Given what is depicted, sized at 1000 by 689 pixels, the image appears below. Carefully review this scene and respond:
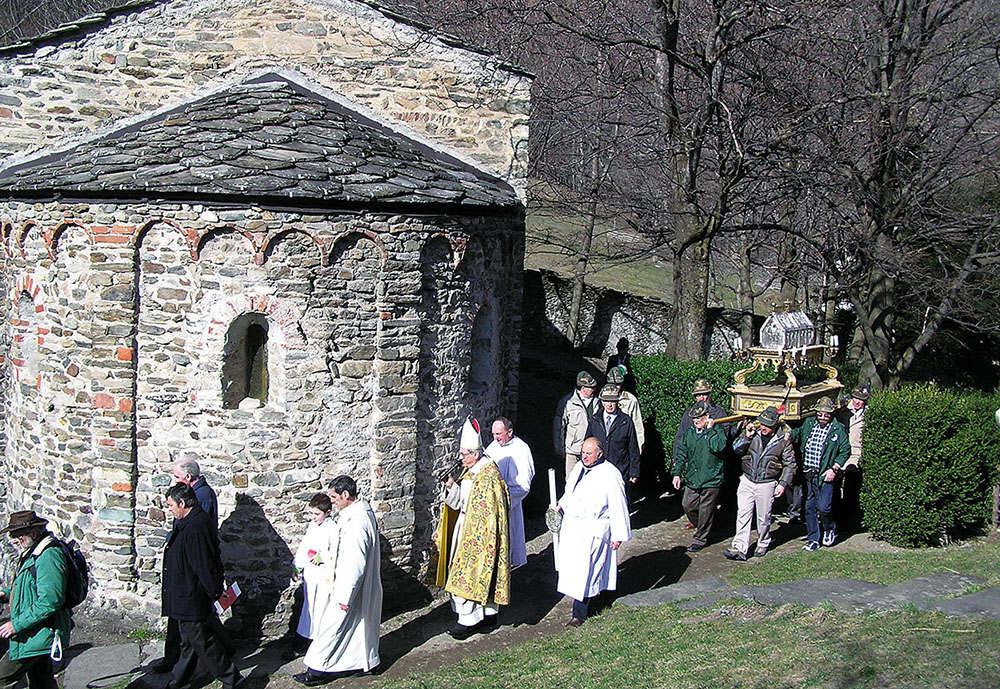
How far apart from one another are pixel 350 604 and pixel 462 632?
1330 millimetres

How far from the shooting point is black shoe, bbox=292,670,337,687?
23.1 ft

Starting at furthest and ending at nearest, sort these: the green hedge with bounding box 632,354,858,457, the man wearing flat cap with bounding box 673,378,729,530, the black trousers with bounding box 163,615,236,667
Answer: the green hedge with bounding box 632,354,858,457 < the man wearing flat cap with bounding box 673,378,729,530 < the black trousers with bounding box 163,615,236,667

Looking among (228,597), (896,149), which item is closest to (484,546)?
(228,597)

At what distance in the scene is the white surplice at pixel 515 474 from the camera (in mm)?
8305

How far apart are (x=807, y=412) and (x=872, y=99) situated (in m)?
5.99

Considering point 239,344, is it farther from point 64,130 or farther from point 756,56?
point 756,56

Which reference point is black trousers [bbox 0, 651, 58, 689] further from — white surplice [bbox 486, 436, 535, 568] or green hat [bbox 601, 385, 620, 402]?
green hat [bbox 601, 385, 620, 402]

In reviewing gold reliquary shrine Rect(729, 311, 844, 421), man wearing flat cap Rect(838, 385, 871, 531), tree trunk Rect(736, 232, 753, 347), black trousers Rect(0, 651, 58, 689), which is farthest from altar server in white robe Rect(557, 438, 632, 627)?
tree trunk Rect(736, 232, 753, 347)

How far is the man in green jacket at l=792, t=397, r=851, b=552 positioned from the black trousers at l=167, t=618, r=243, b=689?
6124 mm

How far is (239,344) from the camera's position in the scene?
8125mm

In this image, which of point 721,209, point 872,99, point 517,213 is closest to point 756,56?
point 872,99

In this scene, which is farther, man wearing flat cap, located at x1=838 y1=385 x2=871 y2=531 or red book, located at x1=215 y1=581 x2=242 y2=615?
man wearing flat cap, located at x1=838 y1=385 x2=871 y2=531

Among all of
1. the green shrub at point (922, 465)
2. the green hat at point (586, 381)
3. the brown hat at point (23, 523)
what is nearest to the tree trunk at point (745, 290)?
the green shrub at point (922, 465)

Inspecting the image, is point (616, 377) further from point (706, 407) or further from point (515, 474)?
point (515, 474)
